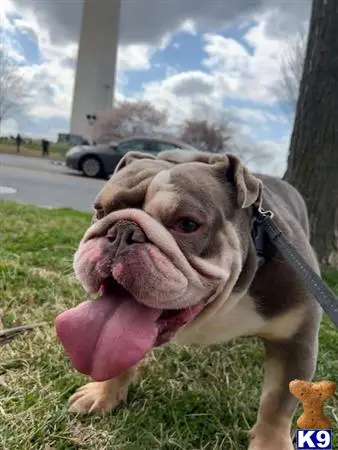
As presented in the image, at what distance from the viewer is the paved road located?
26.1ft

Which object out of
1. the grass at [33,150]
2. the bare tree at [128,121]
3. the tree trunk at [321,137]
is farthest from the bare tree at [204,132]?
→ the tree trunk at [321,137]

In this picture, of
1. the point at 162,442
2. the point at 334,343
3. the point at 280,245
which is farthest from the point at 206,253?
the point at 334,343

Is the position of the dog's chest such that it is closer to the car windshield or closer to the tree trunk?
the tree trunk

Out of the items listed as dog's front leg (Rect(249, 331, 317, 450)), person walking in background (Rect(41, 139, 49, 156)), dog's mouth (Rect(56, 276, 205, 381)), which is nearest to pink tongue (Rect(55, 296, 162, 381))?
dog's mouth (Rect(56, 276, 205, 381))

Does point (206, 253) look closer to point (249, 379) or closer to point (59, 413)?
point (59, 413)

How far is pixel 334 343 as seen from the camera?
2793 millimetres

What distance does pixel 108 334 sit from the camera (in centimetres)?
136

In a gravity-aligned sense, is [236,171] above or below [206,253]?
above

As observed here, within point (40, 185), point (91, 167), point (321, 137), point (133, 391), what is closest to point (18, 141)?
point (40, 185)

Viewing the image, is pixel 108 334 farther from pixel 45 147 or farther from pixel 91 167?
pixel 45 147

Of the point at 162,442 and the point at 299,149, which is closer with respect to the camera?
the point at 162,442

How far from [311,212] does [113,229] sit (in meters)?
3.26

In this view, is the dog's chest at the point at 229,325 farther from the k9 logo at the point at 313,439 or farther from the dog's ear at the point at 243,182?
the k9 logo at the point at 313,439

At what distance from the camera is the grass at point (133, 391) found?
1.72m
